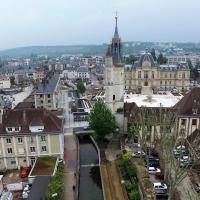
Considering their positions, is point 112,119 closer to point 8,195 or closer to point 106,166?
point 106,166

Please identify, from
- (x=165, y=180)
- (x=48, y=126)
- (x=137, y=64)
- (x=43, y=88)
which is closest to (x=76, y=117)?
(x=43, y=88)

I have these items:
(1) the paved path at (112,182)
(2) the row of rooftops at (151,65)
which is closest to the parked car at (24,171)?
(1) the paved path at (112,182)

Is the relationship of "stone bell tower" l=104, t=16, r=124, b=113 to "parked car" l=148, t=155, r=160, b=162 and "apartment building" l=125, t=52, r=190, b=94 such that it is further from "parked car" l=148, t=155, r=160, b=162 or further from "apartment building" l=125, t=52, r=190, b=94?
"apartment building" l=125, t=52, r=190, b=94

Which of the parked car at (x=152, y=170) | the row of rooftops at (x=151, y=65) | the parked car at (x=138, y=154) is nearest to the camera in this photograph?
the parked car at (x=152, y=170)

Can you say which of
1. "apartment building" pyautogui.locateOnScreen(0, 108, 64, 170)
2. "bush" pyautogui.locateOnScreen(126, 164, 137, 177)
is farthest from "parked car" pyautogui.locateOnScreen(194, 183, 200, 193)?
"apartment building" pyautogui.locateOnScreen(0, 108, 64, 170)

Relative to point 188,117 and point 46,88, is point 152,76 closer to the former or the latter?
point 46,88

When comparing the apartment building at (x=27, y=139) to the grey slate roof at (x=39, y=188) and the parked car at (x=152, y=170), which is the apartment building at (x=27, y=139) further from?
the parked car at (x=152, y=170)

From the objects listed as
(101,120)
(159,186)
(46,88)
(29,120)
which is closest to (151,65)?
(46,88)
